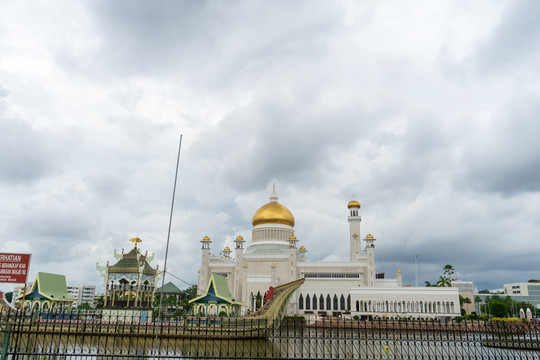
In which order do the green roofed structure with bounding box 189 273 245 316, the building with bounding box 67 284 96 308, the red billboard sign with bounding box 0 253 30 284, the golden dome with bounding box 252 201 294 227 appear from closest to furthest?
the red billboard sign with bounding box 0 253 30 284, the green roofed structure with bounding box 189 273 245 316, the golden dome with bounding box 252 201 294 227, the building with bounding box 67 284 96 308

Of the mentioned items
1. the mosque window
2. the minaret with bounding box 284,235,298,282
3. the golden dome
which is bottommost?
the mosque window

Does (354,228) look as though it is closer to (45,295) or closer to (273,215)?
(273,215)

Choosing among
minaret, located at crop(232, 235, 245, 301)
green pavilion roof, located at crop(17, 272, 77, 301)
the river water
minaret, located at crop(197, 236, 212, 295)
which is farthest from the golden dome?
the river water

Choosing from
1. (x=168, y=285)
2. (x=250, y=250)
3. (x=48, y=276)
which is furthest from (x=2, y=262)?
(x=168, y=285)

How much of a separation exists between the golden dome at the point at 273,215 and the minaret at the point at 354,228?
9075mm

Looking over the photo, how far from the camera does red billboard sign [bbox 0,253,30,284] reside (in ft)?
41.5

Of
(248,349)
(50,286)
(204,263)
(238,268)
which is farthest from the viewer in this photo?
(204,263)

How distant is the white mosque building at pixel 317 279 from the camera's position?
46969 mm

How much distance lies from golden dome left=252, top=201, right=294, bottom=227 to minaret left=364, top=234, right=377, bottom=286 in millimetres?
12514

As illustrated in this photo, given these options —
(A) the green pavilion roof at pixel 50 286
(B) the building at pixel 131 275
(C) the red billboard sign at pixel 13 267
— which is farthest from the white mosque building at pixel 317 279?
(C) the red billboard sign at pixel 13 267

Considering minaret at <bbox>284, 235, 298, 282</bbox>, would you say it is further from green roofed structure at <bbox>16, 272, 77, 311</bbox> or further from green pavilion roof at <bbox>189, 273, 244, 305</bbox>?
green roofed structure at <bbox>16, 272, 77, 311</bbox>

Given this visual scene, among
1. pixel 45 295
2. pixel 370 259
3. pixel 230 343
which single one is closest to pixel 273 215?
pixel 370 259

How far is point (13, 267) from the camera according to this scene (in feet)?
41.7

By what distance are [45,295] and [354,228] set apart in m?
Answer: 40.3
